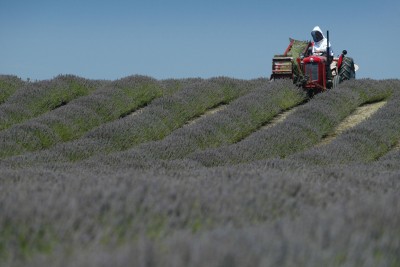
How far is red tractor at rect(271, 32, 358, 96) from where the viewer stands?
16.6m

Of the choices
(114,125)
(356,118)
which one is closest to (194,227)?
(114,125)

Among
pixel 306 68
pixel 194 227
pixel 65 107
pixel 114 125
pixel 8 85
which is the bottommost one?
pixel 114 125

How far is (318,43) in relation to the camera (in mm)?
17625

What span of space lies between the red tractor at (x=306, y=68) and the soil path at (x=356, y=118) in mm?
1070

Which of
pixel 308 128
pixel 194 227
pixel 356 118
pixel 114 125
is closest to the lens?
pixel 194 227

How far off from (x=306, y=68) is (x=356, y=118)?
196cm

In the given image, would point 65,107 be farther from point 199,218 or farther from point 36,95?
point 199,218

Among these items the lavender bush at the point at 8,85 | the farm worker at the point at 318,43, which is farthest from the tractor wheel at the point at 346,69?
the lavender bush at the point at 8,85

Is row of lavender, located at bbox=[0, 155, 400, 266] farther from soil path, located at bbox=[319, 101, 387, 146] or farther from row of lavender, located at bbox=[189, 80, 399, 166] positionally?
soil path, located at bbox=[319, 101, 387, 146]

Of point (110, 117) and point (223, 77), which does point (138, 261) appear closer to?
point (110, 117)

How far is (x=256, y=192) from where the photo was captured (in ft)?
10.7

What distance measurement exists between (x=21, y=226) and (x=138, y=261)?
2.78 feet

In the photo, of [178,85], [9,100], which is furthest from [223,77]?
[9,100]

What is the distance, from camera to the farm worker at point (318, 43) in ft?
57.0
